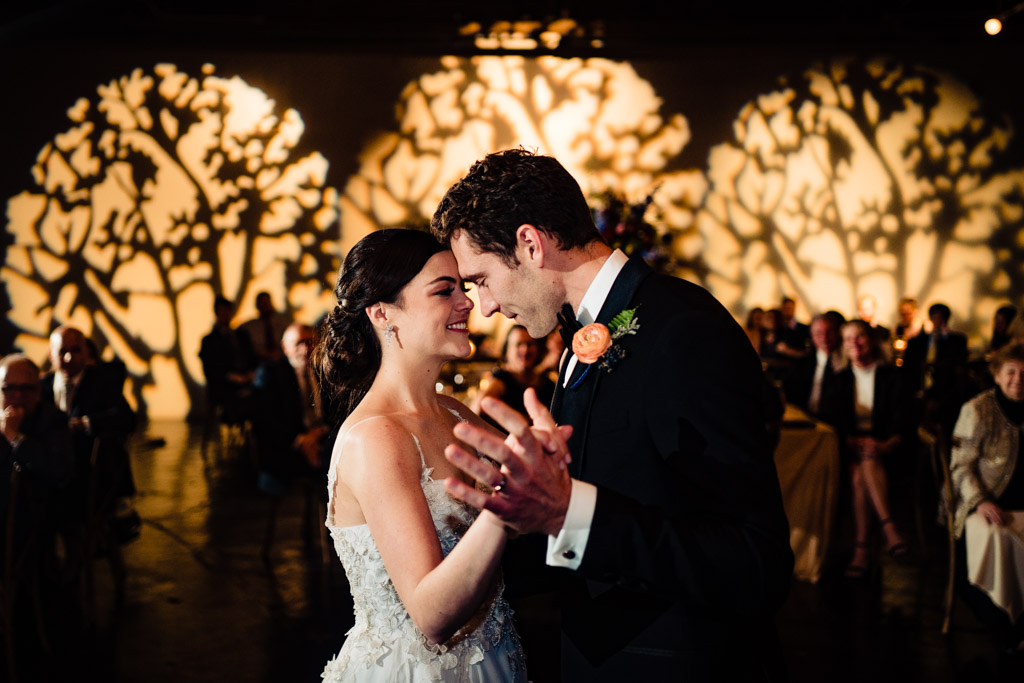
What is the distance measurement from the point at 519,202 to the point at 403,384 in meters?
0.60

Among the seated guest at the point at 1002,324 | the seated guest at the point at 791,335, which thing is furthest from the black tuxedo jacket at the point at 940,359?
the seated guest at the point at 791,335

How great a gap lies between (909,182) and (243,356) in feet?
26.0

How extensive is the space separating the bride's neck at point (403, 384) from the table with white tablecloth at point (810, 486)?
3.28 metres

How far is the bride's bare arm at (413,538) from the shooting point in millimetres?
1370

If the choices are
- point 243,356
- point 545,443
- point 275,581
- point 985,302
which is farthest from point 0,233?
point 985,302

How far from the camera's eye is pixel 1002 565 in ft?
12.5

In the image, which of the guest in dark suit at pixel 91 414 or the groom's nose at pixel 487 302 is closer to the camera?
the groom's nose at pixel 487 302

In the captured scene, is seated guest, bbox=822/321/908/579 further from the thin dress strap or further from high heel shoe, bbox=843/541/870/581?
the thin dress strap

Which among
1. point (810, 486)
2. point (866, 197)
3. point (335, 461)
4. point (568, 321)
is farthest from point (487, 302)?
point (866, 197)

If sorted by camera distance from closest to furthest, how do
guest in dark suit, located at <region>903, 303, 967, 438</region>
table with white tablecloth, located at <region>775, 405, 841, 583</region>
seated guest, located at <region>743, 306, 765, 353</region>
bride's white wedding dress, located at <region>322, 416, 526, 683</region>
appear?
bride's white wedding dress, located at <region>322, 416, 526, 683</region>
table with white tablecloth, located at <region>775, 405, 841, 583</region>
guest in dark suit, located at <region>903, 303, 967, 438</region>
seated guest, located at <region>743, 306, 765, 353</region>

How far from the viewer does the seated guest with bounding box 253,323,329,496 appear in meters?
5.12

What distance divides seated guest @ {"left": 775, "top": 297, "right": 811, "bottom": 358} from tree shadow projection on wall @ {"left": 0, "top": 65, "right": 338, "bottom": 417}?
5.25 m

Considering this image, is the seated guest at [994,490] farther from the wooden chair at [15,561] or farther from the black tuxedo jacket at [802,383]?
the wooden chair at [15,561]

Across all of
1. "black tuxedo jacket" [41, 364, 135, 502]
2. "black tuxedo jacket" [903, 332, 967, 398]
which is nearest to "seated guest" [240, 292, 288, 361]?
"black tuxedo jacket" [41, 364, 135, 502]
